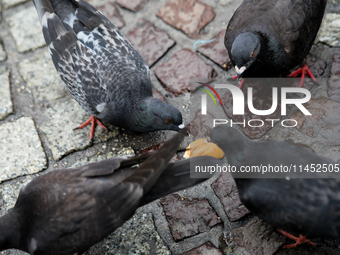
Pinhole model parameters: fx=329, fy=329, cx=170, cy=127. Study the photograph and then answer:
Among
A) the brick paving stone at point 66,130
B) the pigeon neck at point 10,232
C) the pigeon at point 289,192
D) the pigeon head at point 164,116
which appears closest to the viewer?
the pigeon at point 289,192

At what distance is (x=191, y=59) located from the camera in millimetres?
4555

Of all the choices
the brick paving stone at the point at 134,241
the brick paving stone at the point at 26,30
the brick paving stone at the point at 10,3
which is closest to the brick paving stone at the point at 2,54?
the brick paving stone at the point at 26,30

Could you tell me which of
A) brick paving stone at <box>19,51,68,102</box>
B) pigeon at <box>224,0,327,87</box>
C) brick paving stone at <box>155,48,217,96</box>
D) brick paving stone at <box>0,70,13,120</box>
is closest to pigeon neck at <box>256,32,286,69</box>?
pigeon at <box>224,0,327,87</box>

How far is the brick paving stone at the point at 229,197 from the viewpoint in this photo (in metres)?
3.53

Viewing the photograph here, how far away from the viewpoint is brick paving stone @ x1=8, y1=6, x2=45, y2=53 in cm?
492

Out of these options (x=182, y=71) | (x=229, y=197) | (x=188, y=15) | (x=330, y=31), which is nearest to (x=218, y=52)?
(x=182, y=71)

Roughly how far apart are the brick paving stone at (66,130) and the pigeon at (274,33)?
1893 mm

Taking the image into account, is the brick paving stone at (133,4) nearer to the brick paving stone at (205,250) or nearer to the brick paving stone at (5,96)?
the brick paving stone at (5,96)

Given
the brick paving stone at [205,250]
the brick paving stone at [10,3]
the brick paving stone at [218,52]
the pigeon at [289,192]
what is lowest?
the brick paving stone at [205,250]

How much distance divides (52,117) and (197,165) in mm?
2327

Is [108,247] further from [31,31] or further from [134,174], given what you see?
[31,31]

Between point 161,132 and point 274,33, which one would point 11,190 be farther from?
point 274,33

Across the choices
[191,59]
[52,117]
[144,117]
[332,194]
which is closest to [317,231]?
[332,194]

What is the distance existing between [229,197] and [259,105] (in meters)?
1.29
